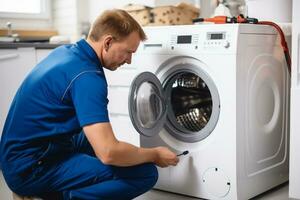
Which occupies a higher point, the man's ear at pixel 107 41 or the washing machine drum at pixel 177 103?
the man's ear at pixel 107 41

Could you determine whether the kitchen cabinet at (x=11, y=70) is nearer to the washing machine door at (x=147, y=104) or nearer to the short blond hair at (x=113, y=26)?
the washing machine door at (x=147, y=104)

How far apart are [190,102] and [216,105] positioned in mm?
338

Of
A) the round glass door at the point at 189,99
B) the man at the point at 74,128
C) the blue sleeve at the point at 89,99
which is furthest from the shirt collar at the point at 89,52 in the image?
the round glass door at the point at 189,99

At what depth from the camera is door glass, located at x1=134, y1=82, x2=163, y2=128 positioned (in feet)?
7.33

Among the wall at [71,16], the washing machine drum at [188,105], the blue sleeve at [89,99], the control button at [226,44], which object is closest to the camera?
the blue sleeve at [89,99]

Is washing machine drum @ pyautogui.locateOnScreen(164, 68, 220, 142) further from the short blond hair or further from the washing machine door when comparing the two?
the short blond hair

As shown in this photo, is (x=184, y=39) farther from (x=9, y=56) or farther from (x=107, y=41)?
(x=9, y=56)

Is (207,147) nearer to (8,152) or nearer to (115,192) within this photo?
(115,192)

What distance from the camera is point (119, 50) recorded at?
182 cm

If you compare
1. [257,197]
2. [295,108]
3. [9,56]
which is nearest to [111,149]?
[295,108]

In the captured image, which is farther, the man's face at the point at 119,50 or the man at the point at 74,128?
the man's face at the point at 119,50

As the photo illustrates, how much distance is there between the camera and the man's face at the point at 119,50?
1811 mm

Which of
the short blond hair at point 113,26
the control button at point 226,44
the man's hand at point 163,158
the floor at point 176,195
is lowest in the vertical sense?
the floor at point 176,195

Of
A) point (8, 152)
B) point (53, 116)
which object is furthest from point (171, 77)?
point (8, 152)
